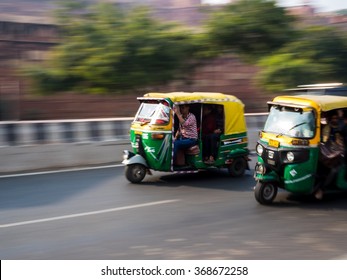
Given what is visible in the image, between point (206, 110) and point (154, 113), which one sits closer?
point (154, 113)

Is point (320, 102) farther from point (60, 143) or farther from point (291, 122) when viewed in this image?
point (60, 143)

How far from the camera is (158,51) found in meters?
25.3

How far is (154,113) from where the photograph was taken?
1078cm

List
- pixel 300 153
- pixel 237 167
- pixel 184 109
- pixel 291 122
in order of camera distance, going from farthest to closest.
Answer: pixel 237 167
pixel 184 109
pixel 291 122
pixel 300 153

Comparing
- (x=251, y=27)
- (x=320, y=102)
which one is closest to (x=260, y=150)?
(x=320, y=102)

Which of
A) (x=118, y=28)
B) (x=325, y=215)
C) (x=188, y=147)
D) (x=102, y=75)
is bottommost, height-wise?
(x=325, y=215)

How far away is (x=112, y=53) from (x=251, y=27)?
7.46 metres

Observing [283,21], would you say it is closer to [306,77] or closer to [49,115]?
[306,77]

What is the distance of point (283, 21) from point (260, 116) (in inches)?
517

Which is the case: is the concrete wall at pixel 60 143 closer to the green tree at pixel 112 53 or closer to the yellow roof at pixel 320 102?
the yellow roof at pixel 320 102

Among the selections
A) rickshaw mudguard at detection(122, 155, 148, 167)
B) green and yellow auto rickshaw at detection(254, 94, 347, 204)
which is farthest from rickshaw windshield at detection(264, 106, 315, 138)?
rickshaw mudguard at detection(122, 155, 148, 167)

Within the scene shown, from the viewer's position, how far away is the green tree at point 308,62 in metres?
25.1

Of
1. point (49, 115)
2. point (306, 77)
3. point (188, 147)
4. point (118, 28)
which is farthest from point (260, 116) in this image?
point (49, 115)

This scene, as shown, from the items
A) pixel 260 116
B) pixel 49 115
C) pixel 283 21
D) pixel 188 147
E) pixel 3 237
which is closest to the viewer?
pixel 3 237
